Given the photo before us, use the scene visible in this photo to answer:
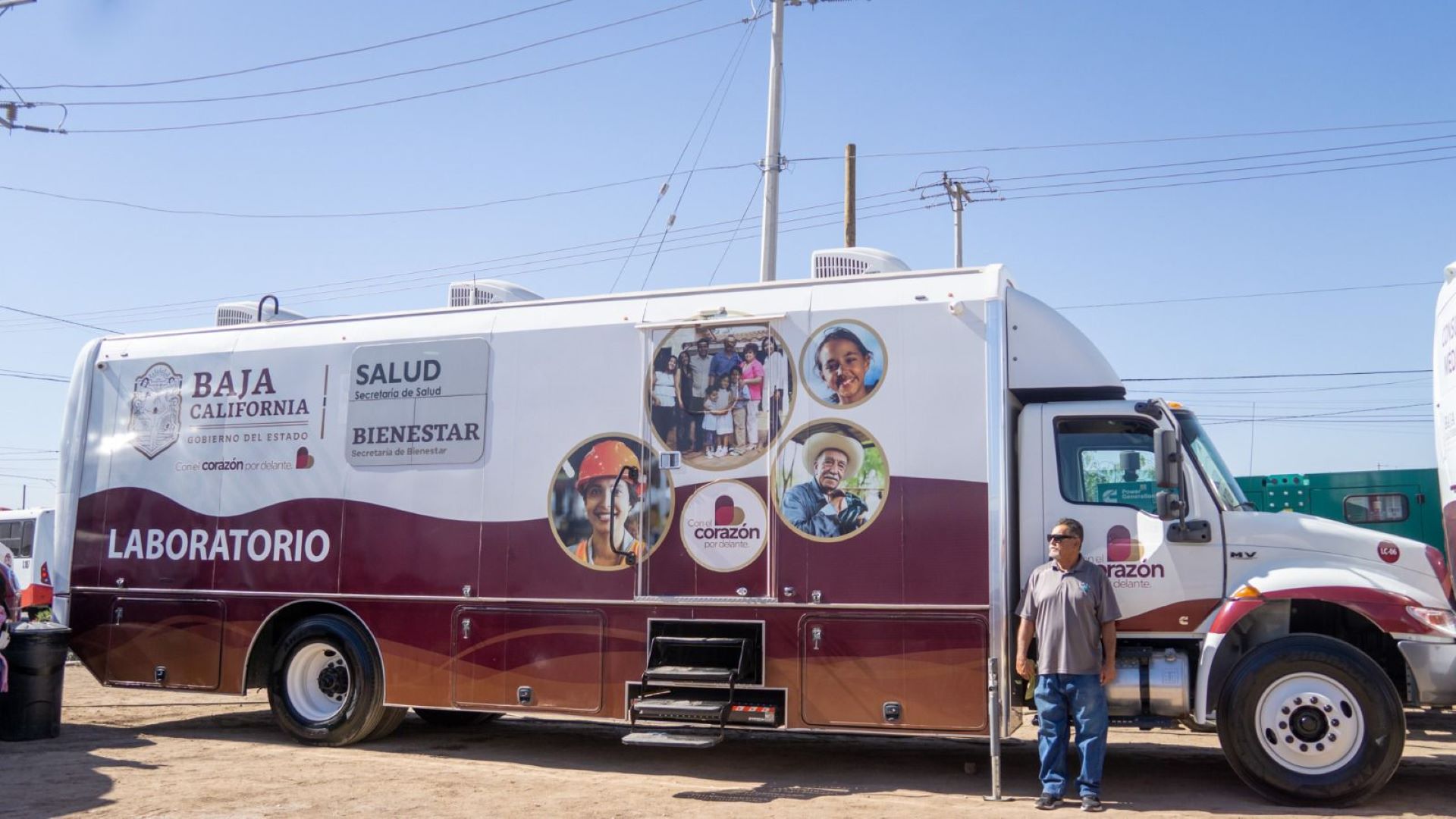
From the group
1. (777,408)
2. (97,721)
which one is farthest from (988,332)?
(97,721)

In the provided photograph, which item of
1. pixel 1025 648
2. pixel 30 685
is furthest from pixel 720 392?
pixel 30 685

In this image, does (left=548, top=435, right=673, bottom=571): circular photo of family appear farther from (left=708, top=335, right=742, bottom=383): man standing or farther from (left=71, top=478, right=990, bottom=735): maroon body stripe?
(left=708, top=335, right=742, bottom=383): man standing

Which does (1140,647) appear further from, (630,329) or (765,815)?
(630,329)

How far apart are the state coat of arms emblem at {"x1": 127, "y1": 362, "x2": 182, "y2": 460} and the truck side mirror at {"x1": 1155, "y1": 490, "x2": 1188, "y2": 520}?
848cm

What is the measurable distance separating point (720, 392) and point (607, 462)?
1.07m

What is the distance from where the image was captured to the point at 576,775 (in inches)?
371

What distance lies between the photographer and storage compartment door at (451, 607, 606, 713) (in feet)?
31.2

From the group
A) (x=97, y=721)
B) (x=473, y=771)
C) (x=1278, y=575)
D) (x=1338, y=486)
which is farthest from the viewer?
(x=1338, y=486)

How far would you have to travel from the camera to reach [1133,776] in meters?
9.26

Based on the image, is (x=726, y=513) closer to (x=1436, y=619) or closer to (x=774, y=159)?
(x=1436, y=619)

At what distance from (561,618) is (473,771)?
4.35 feet

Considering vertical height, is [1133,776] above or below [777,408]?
below

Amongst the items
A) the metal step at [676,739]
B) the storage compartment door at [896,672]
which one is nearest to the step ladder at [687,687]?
the metal step at [676,739]

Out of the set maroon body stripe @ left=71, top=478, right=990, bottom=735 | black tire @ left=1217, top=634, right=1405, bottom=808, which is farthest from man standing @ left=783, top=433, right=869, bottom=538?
black tire @ left=1217, top=634, right=1405, bottom=808
